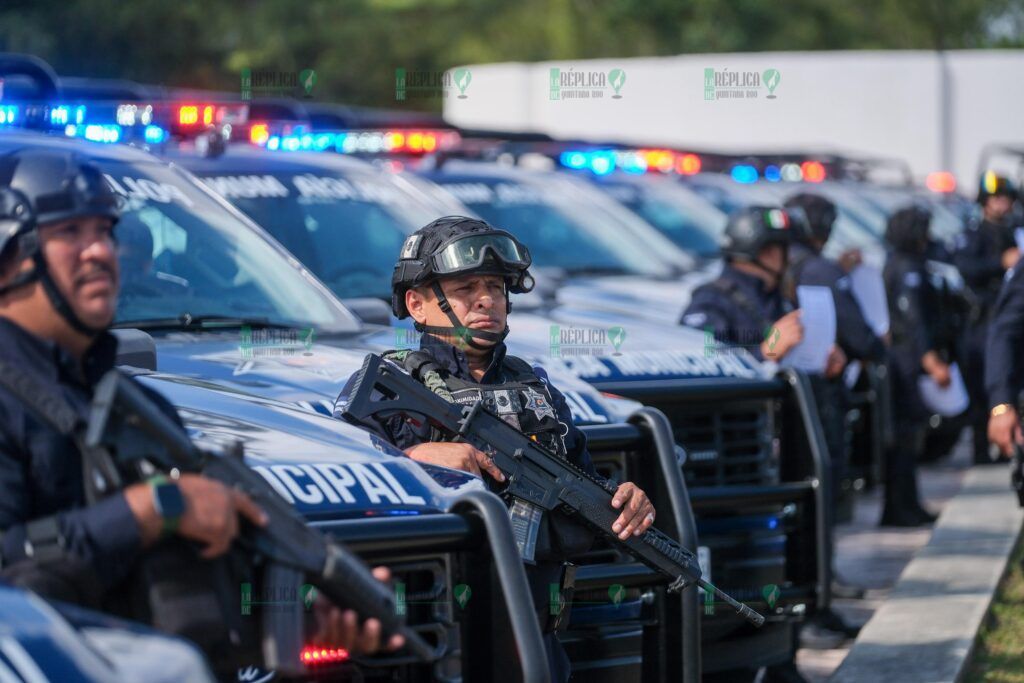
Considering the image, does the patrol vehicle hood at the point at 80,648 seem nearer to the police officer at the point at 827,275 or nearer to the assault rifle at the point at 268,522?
the assault rifle at the point at 268,522

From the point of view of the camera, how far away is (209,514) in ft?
9.38

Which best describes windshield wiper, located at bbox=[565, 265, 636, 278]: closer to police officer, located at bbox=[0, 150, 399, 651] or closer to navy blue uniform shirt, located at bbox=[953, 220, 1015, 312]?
navy blue uniform shirt, located at bbox=[953, 220, 1015, 312]

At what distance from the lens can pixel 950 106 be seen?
1399 inches

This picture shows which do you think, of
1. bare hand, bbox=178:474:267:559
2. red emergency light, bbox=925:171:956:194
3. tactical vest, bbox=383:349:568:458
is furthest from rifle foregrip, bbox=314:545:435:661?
red emergency light, bbox=925:171:956:194

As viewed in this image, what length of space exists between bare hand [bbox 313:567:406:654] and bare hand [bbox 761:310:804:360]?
16.0 feet

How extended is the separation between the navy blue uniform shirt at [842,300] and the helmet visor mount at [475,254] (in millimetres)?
4920

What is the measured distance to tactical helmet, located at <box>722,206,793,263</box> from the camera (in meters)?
7.87

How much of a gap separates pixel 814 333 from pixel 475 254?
4077 millimetres

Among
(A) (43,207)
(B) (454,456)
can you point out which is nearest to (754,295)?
(B) (454,456)

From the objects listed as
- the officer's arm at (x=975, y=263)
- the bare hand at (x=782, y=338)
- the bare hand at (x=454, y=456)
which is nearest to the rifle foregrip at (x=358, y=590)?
the bare hand at (x=454, y=456)

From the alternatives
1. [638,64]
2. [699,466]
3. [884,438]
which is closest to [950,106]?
[638,64]

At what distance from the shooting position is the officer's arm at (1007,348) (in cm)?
735

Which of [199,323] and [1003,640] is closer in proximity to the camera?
[199,323]

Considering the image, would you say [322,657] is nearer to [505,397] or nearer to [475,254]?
[505,397]
